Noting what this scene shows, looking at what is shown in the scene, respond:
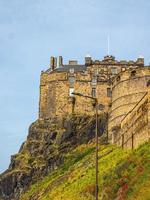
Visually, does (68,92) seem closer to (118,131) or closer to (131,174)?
(118,131)

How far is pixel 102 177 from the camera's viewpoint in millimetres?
51812

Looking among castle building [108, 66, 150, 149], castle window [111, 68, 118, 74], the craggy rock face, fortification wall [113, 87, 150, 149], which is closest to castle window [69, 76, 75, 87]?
the craggy rock face

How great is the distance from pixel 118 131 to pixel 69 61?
3314 centimetres

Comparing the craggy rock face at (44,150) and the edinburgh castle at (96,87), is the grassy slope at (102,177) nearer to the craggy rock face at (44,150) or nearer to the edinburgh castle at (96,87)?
the craggy rock face at (44,150)

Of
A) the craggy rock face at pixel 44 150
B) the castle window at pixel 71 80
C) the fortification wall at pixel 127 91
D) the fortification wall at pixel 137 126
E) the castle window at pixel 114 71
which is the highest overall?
the castle window at pixel 114 71

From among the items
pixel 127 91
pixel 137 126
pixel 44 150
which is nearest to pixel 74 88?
pixel 44 150

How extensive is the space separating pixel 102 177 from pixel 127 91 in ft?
67.9

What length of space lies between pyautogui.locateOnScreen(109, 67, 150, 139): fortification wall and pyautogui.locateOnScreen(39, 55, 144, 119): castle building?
1066 centimetres

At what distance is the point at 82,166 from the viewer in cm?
6606

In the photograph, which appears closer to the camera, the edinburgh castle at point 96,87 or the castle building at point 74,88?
the edinburgh castle at point 96,87

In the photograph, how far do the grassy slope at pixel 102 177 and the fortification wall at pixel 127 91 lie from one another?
443cm

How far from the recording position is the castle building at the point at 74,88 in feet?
281

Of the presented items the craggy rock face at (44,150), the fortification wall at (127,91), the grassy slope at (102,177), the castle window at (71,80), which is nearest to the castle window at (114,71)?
the castle window at (71,80)

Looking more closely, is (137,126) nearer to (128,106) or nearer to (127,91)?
(128,106)
